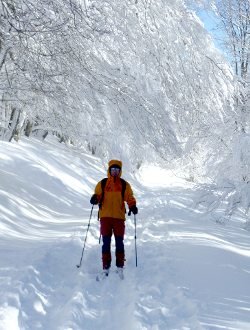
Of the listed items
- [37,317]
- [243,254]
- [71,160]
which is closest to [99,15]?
[37,317]

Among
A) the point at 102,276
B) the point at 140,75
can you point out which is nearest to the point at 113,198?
the point at 102,276

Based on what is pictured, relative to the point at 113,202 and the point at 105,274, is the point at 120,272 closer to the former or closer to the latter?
the point at 105,274

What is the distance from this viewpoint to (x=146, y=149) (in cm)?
880

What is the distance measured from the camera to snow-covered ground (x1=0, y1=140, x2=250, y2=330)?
5.75 meters

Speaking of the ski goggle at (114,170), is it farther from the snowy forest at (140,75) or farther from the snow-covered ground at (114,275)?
the snow-covered ground at (114,275)

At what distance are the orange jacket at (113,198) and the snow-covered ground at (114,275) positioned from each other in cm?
103

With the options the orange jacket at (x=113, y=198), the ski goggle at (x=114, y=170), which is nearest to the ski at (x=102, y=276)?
the orange jacket at (x=113, y=198)

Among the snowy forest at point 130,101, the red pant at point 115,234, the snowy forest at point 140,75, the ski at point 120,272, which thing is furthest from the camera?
the red pant at point 115,234

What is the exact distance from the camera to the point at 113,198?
8539 millimetres

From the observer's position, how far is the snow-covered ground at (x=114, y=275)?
18.9 feet

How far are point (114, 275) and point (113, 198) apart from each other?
1456mm

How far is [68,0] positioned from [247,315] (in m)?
4.97

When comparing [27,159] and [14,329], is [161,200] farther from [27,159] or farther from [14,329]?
[14,329]

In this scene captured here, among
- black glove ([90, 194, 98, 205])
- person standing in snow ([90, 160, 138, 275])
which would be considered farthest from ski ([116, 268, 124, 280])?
black glove ([90, 194, 98, 205])
